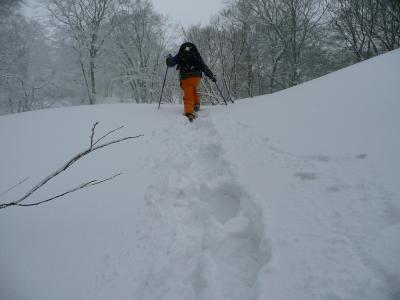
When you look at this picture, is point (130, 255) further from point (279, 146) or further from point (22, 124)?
point (22, 124)

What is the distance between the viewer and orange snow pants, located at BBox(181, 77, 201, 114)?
208 inches

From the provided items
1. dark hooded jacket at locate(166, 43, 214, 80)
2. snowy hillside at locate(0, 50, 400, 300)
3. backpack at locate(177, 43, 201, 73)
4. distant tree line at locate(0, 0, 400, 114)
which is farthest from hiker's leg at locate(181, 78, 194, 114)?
distant tree line at locate(0, 0, 400, 114)

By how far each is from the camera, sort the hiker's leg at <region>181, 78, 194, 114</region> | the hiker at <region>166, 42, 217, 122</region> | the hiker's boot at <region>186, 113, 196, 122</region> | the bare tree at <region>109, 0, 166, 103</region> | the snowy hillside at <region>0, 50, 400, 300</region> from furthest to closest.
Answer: the bare tree at <region>109, 0, 166, 103</region>, the hiker at <region>166, 42, 217, 122</region>, the hiker's leg at <region>181, 78, 194, 114</region>, the hiker's boot at <region>186, 113, 196, 122</region>, the snowy hillside at <region>0, 50, 400, 300</region>

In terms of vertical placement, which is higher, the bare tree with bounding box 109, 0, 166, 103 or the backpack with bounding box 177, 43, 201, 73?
the bare tree with bounding box 109, 0, 166, 103

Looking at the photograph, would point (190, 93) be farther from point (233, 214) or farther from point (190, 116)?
point (233, 214)

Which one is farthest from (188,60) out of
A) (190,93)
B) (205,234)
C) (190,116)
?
(205,234)

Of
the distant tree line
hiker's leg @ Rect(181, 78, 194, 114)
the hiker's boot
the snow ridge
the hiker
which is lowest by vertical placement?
the snow ridge

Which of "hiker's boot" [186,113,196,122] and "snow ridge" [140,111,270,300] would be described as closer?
"snow ridge" [140,111,270,300]

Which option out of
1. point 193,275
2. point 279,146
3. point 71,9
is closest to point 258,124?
point 279,146

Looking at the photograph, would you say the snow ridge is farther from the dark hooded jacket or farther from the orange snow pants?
the dark hooded jacket

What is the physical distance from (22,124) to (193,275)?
4.64 meters

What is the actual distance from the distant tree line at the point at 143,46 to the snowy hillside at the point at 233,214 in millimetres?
12235

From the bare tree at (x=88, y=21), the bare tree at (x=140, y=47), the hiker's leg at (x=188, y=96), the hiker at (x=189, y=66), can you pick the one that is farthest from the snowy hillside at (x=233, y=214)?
the bare tree at (x=140, y=47)

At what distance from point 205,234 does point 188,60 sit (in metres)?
4.50
